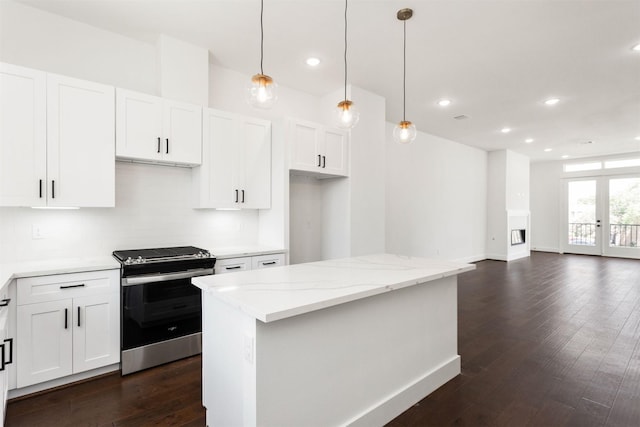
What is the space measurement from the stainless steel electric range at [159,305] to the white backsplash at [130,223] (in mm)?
250

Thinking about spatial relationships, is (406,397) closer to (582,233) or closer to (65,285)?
(65,285)

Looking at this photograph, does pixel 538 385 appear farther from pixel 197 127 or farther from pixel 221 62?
pixel 221 62

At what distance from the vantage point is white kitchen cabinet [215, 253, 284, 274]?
10.5 ft

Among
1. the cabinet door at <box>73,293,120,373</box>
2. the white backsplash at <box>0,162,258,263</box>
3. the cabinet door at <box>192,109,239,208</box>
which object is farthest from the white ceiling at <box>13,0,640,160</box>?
the cabinet door at <box>73,293,120,373</box>

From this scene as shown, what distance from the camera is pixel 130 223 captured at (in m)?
3.12

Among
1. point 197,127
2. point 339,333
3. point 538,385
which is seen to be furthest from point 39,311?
point 538,385

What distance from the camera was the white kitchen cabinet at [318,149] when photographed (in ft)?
12.2

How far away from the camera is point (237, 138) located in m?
3.48

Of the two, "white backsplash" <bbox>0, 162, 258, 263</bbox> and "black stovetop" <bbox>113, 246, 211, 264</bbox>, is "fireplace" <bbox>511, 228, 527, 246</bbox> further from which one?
"black stovetop" <bbox>113, 246, 211, 264</bbox>

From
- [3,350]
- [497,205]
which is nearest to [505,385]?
[3,350]

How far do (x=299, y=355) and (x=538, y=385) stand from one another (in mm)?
2080

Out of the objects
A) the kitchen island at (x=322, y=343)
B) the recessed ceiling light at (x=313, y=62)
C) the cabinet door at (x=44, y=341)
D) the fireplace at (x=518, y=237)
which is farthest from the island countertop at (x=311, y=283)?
the fireplace at (x=518, y=237)

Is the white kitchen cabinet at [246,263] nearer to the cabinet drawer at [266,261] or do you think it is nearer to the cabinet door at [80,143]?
the cabinet drawer at [266,261]

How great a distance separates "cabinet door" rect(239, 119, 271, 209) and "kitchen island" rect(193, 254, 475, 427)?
149 centimetres
